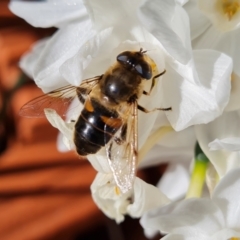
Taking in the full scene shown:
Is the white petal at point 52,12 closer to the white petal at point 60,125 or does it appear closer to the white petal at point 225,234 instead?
the white petal at point 60,125

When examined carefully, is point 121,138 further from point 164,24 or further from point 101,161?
A: point 164,24

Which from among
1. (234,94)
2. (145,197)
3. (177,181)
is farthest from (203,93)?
(177,181)

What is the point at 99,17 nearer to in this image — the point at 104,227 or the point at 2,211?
the point at 2,211

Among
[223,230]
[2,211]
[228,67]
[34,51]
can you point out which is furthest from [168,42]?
[2,211]

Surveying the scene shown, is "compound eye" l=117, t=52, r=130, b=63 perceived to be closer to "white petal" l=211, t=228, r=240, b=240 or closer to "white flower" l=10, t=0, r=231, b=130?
"white flower" l=10, t=0, r=231, b=130

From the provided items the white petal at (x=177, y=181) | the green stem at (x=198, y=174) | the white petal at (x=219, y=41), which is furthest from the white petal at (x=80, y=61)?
the white petal at (x=177, y=181)
